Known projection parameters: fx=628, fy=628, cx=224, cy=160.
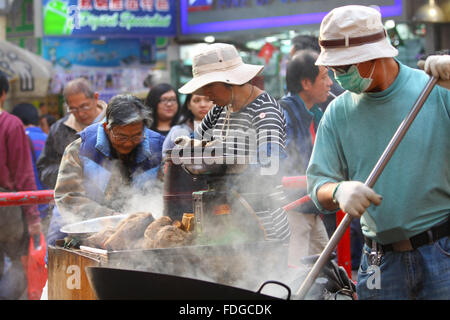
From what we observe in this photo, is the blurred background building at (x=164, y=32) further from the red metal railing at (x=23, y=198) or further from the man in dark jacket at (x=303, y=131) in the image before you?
the red metal railing at (x=23, y=198)

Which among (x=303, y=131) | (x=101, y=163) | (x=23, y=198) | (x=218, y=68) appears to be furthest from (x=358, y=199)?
(x=23, y=198)

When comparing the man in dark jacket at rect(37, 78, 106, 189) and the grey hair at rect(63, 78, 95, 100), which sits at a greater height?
the grey hair at rect(63, 78, 95, 100)

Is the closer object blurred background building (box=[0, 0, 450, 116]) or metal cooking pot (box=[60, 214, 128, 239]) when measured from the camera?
metal cooking pot (box=[60, 214, 128, 239])

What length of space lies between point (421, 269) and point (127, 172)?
2.16 m

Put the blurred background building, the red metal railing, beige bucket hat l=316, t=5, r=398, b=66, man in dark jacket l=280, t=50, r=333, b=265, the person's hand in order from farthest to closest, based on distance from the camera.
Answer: the blurred background building → the person's hand → man in dark jacket l=280, t=50, r=333, b=265 → the red metal railing → beige bucket hat l=316, t=5, r=398, b=66

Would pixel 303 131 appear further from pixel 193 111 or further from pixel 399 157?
pixel 399 157

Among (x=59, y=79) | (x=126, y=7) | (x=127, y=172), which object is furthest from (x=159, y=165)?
(x=59, y=79)

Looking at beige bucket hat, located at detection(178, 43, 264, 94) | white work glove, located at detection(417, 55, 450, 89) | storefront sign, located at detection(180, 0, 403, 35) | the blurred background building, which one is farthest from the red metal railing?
storefront sign, located at detection(180, 0, 403, 35)

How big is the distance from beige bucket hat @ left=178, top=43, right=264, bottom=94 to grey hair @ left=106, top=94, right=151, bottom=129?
331 mm

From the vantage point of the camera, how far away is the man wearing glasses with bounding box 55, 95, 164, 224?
3.95 meters

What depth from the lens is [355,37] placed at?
8.43ft

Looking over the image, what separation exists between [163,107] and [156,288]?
13.0 feet

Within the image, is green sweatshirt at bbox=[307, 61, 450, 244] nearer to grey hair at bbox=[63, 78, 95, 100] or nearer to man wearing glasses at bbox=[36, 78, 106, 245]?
man wearing glasses at bbox=[36, 78, 106, 245]

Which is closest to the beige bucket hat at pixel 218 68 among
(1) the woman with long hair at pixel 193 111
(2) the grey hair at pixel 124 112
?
(2) the grey hair at pixel 124 112
